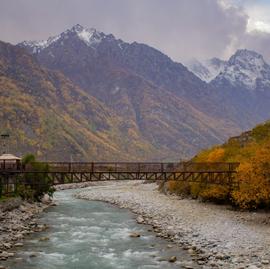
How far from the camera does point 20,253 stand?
1807 inches

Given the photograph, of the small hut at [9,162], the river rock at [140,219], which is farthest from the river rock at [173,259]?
the small hut at [9,162]

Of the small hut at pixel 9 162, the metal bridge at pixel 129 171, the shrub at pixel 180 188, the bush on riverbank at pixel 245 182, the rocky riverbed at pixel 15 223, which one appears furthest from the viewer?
the shrub at pixel 180 188

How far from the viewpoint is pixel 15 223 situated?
62.3m

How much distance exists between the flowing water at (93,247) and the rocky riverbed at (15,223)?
1.14m

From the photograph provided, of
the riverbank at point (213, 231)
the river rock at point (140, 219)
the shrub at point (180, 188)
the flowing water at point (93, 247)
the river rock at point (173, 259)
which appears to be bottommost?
the flowing water at point (93, 247)

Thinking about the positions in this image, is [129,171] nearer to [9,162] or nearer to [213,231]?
[213,231]

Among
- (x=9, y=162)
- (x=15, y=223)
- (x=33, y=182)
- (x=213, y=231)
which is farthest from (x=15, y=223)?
(x=9, y=162)

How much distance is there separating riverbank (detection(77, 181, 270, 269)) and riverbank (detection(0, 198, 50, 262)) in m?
15.7

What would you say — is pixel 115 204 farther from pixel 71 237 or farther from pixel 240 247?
pixel 240 247

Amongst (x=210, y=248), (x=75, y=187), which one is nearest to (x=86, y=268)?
(x=210, y=248)

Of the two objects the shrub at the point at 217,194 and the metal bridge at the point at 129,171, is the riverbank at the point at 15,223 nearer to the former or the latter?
the metal bridge at the point at 129,171

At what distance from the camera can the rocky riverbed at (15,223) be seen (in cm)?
4870

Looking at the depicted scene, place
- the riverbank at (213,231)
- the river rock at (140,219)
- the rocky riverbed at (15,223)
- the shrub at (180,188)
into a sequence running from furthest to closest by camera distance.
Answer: the shrub at (180,188), the river rock at (140,219), the rocky riverbed at (15,223), the riverbank at (213,231)

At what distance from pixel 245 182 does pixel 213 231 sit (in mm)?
11062
